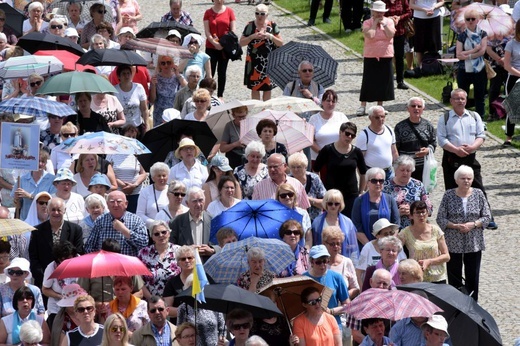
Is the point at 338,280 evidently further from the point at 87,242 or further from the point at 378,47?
the point at 378,47

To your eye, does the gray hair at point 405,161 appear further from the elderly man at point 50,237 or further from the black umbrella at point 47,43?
the black umbrella at point 47,43

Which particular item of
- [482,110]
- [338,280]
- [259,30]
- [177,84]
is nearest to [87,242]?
[338,280]

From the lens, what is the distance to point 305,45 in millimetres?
22484

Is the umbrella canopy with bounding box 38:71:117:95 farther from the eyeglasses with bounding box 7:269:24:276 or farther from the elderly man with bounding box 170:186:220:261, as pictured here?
the eyeglasses with bounding box 7:269:24:276

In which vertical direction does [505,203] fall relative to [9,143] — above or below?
below

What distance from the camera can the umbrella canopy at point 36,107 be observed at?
19.9m

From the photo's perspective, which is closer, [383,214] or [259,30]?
[383,214]

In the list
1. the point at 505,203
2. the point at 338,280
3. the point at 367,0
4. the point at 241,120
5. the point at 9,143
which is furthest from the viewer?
the point at 367,0

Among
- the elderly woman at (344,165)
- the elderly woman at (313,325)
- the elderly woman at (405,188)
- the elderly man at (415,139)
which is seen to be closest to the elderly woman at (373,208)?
the elderly woman at (405,188)

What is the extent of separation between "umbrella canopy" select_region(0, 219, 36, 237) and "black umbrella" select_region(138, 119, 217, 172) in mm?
3301

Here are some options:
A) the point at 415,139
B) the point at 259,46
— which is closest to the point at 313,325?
the point at 415,139

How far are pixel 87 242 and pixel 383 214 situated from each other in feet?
11.2

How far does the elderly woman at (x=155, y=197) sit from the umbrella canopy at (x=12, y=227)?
6.09 feet

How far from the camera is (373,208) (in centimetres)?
1867
